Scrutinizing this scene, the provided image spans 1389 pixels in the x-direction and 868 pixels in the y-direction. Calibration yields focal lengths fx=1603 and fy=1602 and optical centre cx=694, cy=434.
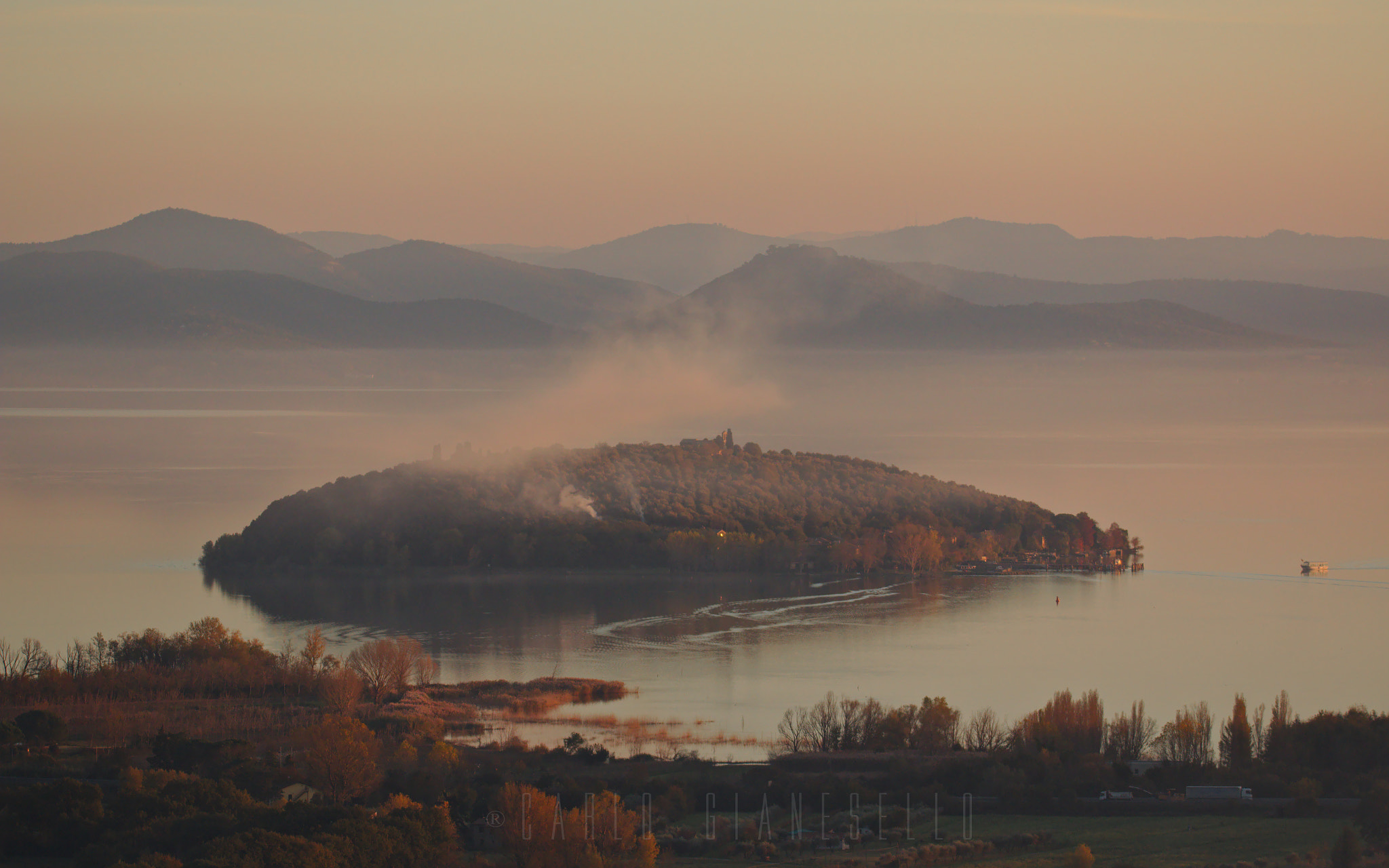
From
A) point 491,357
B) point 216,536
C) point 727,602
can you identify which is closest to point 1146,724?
point 727,602

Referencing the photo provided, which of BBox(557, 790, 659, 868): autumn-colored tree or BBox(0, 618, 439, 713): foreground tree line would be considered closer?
BBox(557, 790, 659, 868): autumn-colored tree

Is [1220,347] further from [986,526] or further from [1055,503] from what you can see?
[986,526]

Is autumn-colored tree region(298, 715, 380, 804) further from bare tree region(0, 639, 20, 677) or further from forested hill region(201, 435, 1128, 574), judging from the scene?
forested hill region(201, 435, 1128, 574)

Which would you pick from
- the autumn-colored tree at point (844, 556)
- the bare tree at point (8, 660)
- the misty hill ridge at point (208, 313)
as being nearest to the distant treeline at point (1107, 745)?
the bare tree at point (8, 660)

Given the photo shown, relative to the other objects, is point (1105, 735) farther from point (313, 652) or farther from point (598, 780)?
point (313, 652)

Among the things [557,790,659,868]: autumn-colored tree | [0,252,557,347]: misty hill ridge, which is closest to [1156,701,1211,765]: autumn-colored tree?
[557,790,659,868]: autumn-colored tree

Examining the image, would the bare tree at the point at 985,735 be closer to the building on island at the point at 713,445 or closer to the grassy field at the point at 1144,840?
the grassy field at the point at 1144,840

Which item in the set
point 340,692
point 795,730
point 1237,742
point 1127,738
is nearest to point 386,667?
point 340,692
